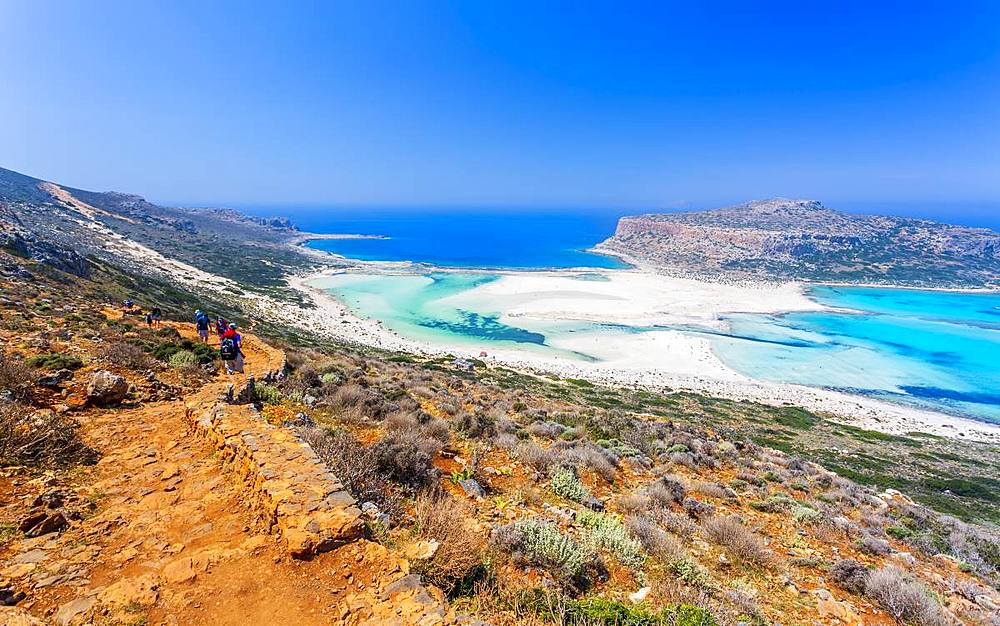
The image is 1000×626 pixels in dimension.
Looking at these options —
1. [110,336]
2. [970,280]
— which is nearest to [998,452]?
[110,336]

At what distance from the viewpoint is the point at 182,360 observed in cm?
962

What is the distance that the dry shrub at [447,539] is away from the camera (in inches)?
155

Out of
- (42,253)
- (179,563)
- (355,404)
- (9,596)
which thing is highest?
(42,253)

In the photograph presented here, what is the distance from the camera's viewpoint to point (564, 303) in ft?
200

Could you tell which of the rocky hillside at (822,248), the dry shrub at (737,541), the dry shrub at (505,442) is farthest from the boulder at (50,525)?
the rocky hillside at (822,248)

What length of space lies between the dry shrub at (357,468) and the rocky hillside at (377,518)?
4 cm

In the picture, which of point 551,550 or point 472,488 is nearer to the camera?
point 551,550

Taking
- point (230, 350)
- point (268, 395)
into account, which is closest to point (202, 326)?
point (230, 350)

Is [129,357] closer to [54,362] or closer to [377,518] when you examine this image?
[54,362]

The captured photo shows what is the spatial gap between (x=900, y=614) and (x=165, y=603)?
849 cm

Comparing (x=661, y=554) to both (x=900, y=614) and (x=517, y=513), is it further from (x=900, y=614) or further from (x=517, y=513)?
(x=900, y=614)

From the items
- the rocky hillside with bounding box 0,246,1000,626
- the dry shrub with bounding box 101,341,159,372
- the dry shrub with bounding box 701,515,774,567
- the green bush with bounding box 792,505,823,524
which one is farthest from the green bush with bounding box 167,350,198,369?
the green bush with bounding box 792,505,823,524

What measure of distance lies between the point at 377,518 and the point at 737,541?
18.3 feet

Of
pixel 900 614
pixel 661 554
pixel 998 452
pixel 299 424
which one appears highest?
pixel 299 424
